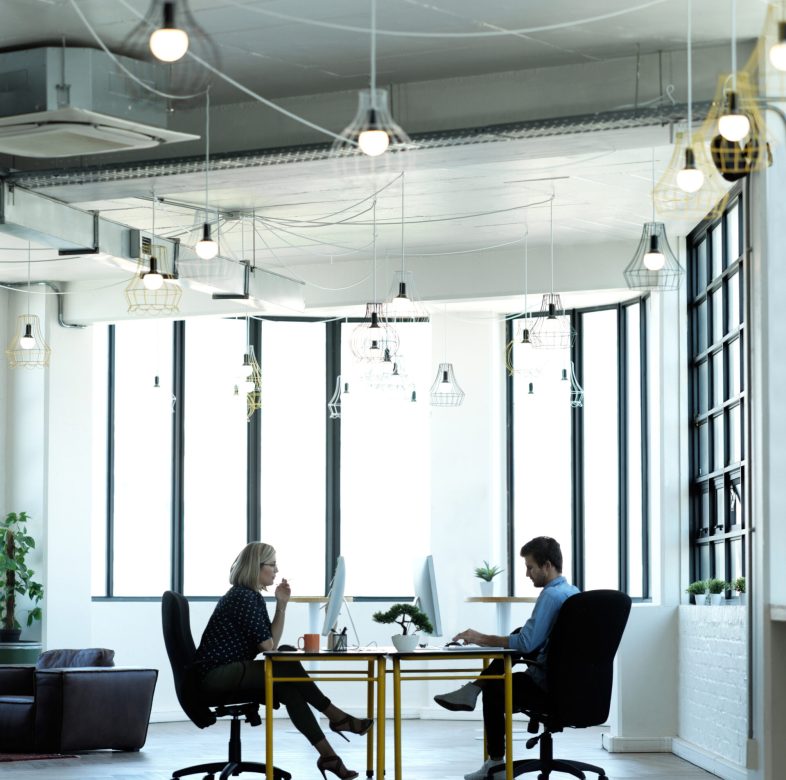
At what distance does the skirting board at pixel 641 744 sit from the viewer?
367 inches

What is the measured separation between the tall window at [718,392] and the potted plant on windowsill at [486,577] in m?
2.41

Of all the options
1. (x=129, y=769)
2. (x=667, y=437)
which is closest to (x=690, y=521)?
(x=667, y=437)

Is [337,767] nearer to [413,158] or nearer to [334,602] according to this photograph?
[334,602]

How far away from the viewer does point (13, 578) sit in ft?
37.0

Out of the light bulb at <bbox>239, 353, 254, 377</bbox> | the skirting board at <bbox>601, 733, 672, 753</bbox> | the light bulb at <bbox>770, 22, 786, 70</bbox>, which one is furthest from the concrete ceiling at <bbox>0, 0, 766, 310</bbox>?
the skirting board at <bbox>601, 733, 672, 753</bbox>

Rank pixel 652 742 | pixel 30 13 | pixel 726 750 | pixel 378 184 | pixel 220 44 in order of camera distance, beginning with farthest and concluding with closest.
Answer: pixel 652 742 → pixel 378 184 → pixel 726 750 → pixel 220 44 → pixel 30 13

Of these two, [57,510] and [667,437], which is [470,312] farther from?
[57,510]

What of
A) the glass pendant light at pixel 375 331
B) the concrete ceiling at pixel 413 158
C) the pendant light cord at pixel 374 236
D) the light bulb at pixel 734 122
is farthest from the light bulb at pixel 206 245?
the light bulb at pixel 734 122

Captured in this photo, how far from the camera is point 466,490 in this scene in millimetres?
12156

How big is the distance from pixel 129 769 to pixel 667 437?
4.30 metres

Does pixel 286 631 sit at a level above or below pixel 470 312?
below

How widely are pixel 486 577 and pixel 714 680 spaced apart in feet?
11.6

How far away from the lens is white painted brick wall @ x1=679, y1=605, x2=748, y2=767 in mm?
7748

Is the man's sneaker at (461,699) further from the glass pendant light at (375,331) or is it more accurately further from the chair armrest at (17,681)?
the chair armrest at (17,681)
